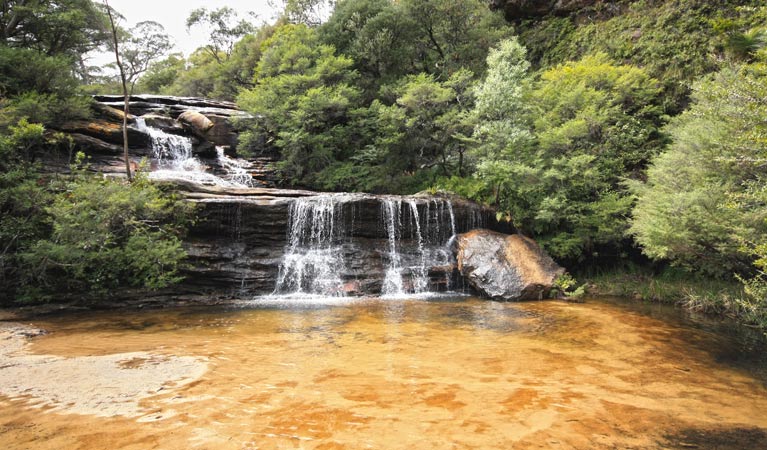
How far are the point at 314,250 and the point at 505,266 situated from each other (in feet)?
21.7

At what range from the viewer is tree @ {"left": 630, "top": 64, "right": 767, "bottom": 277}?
8547mm

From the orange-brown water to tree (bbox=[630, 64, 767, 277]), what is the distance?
2.25 metres

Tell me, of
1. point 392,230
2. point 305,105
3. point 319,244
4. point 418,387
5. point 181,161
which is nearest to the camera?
point 418,387

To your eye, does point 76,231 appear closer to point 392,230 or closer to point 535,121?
point 392,230

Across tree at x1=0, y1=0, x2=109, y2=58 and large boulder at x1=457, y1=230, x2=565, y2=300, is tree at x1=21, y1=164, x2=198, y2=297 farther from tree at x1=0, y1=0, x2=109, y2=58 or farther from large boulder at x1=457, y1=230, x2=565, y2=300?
tree at x1=0, y1=0, x2=109, y2=58

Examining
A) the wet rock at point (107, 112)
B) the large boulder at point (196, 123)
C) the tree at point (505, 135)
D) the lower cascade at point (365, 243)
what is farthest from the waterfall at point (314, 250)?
the wet rock at point (107, 112)

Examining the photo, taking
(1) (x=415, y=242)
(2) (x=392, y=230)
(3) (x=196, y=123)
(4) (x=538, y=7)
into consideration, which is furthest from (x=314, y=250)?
(4) (x=538, y=7)

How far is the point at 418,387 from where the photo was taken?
203 inches

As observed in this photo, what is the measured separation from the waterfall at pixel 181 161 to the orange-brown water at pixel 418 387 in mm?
10421

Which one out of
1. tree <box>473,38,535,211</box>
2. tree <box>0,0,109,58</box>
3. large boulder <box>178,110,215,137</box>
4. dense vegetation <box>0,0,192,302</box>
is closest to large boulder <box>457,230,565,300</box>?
tree <box>473,38,535,211</box>

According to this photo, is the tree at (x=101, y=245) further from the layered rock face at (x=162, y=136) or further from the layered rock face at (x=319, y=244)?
the layered rock face at (x=162, y=136)

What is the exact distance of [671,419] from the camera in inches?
172

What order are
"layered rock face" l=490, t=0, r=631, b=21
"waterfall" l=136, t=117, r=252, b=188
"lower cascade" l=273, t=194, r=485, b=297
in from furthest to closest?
"layered rock face" l=490, t=0, r=631, b=21 < "waterfall" l=136, t=117, r=252, b=188 < "lower cascade" l=273, t=194, r=485, b=297

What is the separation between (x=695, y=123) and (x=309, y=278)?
12739mm
